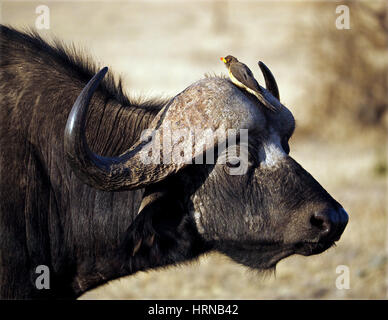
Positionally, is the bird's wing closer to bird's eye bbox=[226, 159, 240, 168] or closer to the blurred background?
bird's eye bbox=[226, 159, 240, 168]

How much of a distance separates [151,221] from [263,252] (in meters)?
0.73

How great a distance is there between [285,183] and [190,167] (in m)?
0.57

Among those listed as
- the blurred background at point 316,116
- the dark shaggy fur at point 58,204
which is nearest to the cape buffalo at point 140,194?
the dark shaggy fur at point 58,204

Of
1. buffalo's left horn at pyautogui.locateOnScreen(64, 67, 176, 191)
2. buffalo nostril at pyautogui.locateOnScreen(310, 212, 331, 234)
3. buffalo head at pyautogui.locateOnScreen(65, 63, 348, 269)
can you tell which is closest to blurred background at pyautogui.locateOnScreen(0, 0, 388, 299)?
buffalo head at pyautogui.locateOnScreen(65, 63, 348, 269)

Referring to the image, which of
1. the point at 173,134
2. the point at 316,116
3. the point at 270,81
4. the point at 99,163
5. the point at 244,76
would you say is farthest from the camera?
the point at 316,116

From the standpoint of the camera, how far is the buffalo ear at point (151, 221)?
3443mm

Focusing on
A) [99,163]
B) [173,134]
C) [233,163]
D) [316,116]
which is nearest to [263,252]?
[233,163]

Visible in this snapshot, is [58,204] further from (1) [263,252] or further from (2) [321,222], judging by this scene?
(2) [321,222]

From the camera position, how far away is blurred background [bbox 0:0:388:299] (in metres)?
6.54

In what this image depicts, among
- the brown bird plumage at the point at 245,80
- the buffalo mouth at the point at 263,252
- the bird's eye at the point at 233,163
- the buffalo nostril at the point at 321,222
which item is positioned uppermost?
the brown bird plumage at the point at 245,80

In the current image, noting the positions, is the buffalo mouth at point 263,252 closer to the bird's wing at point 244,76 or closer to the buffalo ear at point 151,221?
the buffalo ear at point 151,221

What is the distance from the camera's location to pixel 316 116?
14.2 metres

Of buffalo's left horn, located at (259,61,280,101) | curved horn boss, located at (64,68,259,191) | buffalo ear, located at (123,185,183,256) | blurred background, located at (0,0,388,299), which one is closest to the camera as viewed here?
curved horn boss, located at (64,68,259,191)
